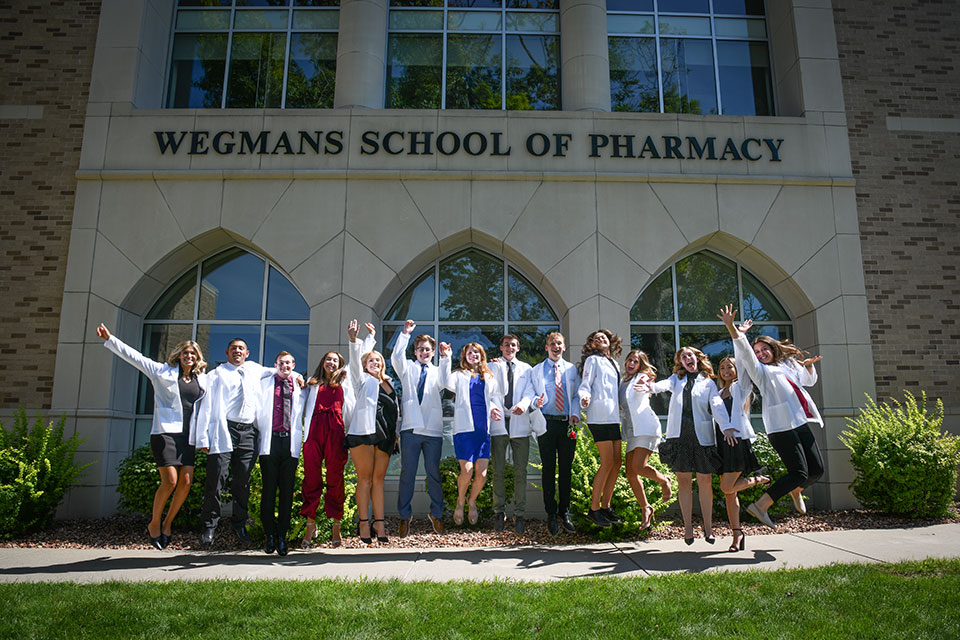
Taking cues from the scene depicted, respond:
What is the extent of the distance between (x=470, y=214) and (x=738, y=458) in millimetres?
5254

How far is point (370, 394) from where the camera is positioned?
6.61m

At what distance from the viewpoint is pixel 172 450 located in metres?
6.46

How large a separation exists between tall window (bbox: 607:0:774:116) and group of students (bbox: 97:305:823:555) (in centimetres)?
586

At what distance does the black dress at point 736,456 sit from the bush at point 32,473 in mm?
7399

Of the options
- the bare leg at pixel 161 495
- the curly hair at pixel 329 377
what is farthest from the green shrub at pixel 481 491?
the bare leg at pixel 161 495

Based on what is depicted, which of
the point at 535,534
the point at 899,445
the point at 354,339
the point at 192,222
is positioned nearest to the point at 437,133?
the point at 192,222

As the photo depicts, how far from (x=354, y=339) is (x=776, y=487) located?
4318 millimetres

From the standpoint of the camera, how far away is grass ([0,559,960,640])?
158 inches

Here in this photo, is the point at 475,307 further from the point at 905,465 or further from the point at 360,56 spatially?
the point at 905,465

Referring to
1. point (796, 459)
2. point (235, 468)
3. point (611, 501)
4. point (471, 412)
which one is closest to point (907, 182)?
point (796, 459)

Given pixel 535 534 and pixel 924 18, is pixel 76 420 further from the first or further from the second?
pixel 924 18

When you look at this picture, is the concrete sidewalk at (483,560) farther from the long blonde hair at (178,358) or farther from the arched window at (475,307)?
the arched window at (475,307)

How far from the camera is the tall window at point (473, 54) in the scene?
10.9 m

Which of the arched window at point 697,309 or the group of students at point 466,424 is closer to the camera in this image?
the group of students at point 466,424
